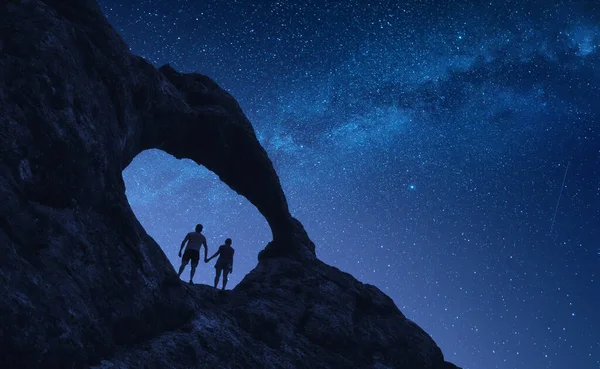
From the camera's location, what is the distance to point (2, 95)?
7.60 meters

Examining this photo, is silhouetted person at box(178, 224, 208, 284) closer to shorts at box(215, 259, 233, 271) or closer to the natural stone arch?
shorts at box(215, 259, 233, 271)

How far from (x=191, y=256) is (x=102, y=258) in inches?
226

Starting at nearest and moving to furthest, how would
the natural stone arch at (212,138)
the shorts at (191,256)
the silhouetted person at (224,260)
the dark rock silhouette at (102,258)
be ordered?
the dark rock silhouette at (102,258), the natural stone arch at (212,138), the shorts at (191,256), the silhouetted person at (224,260)

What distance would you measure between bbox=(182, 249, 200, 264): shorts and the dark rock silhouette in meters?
2.01

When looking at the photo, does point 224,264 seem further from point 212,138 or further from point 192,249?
point 212,138

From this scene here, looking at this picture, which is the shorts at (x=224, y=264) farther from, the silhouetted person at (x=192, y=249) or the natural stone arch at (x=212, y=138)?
the natural stone arch at (x=212, y=138)

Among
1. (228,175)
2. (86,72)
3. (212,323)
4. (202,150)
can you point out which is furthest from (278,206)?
(86,72)

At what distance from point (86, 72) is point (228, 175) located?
10079 millimetres

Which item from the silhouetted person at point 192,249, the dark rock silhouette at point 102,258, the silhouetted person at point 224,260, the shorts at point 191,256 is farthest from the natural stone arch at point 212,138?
the shorts at point 191,256

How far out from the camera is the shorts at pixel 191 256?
14243 millimetres

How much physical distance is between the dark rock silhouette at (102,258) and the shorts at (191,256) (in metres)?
2.01

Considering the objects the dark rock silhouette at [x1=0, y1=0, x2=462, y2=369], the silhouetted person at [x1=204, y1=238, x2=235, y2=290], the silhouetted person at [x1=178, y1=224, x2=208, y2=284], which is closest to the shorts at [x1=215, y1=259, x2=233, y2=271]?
the silhouetted person at [x1=204, y1=238, x2=235, y2=290]

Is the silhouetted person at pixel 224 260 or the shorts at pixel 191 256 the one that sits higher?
the silhouetted person at pixel 224 260

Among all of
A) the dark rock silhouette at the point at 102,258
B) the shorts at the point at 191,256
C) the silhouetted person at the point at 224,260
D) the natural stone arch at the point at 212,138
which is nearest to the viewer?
the dark rock silhouette at the point at 102,258
